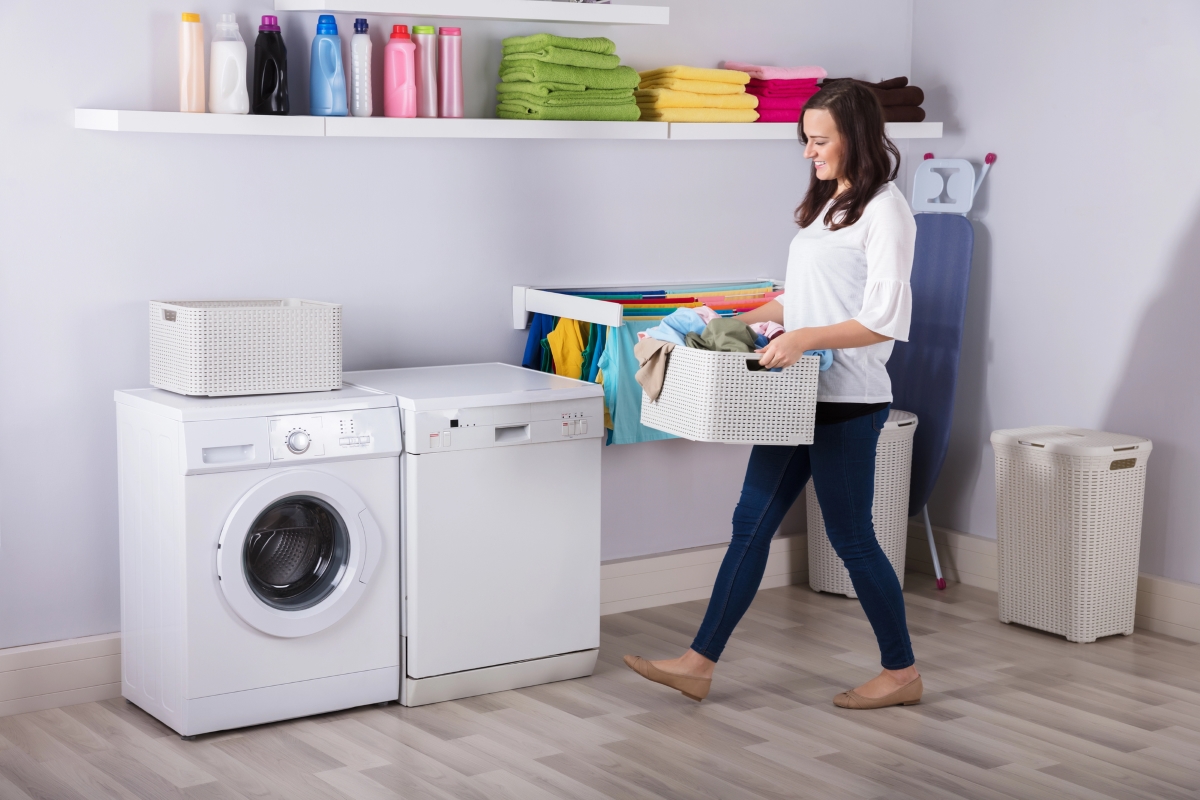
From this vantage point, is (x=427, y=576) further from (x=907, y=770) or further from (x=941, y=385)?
(x=941, y=385)

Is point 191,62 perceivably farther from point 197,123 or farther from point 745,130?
point 745,130

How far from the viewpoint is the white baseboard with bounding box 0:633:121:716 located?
316 centimetres

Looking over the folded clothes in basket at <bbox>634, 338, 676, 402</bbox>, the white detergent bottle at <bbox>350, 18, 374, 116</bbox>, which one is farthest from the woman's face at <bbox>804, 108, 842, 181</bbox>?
the white detergent bottle at <bbox>350, 18, 374, 116</bbox>

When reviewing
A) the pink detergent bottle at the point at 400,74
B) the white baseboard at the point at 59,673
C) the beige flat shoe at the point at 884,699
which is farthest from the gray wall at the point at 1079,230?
the white baseboard at the point at 59,673

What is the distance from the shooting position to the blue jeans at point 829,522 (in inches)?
119

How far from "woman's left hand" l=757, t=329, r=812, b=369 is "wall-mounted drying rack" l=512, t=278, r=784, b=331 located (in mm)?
712

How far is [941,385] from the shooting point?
4.27 meters

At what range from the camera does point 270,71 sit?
3197 millimetres

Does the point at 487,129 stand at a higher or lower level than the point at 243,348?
higher

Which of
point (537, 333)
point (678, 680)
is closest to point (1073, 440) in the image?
point (678, 680)

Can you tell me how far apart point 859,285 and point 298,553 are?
1.43 metres

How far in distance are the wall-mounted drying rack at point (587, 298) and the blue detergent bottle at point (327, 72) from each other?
763 millimetres

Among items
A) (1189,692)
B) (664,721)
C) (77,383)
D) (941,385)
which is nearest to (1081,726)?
(1189,692)

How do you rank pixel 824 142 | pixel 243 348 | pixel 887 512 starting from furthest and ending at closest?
1. pixel 887 512
2. pixel 243 348
3. pixel 824 142
